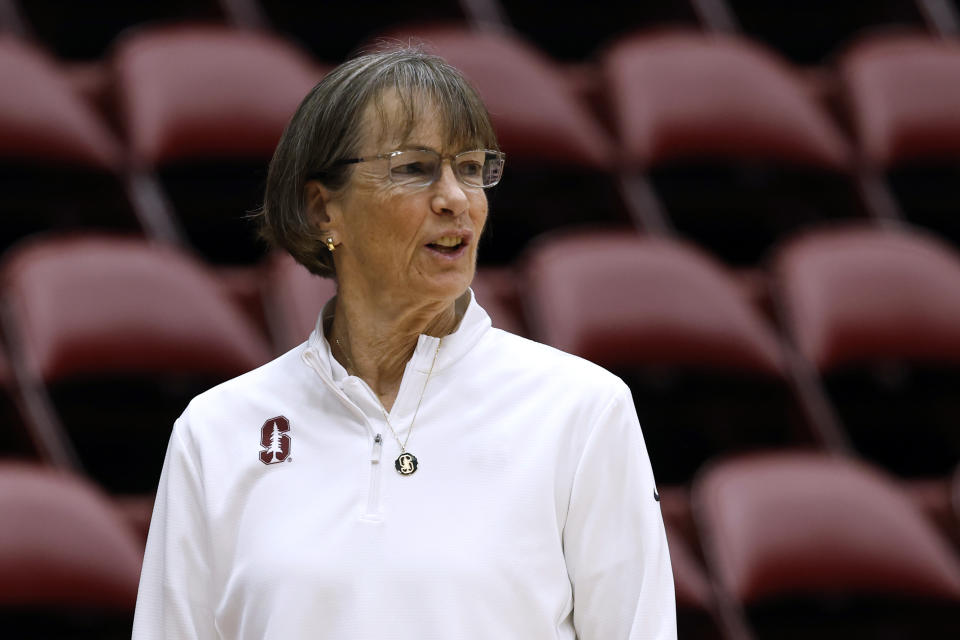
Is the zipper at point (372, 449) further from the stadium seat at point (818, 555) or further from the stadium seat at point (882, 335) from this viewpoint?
the stadium seat at point (882, 335)

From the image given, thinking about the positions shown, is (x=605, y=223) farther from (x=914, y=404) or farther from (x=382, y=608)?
(x=382, y=608)

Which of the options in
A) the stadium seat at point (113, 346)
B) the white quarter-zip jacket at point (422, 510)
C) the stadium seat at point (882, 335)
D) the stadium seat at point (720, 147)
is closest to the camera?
the white quarter-zip jacket at point (422, 510)

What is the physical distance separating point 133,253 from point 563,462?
474mm

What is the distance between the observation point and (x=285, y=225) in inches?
15.9

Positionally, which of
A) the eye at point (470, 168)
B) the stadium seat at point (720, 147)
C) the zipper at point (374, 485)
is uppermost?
the stadium seat at point (720, 147)

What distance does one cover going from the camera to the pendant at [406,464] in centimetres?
36

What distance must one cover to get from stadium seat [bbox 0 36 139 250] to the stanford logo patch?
21.1 inches

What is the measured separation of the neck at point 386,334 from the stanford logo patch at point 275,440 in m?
0.03

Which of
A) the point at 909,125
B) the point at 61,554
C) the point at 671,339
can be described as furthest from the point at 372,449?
the point at 909,125

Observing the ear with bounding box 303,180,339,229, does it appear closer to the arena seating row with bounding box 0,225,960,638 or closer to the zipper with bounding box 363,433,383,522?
the zipper with bounding box 363,433,383,522

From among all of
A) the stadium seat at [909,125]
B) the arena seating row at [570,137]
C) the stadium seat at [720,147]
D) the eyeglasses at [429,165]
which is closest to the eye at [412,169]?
the eyeglasses at [429,165]

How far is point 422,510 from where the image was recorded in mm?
358

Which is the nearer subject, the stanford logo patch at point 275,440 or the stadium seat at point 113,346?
the stanford logo patch at point 275,440

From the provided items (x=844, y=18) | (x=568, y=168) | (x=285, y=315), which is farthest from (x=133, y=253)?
(x=844, y=18)
